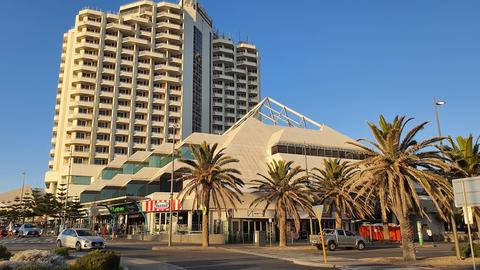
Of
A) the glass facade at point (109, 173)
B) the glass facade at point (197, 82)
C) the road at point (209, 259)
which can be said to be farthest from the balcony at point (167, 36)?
the road at point (209, 259)

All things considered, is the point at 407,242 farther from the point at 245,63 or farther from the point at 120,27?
the point at 245,63

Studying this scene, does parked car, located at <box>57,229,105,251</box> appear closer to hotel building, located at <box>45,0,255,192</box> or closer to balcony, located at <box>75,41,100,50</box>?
hotel building, located at <box>45,0,255,192</box>

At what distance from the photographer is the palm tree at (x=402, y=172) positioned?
942 inches

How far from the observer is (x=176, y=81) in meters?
109

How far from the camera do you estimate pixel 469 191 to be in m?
14.6

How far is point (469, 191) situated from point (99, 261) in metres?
13.2

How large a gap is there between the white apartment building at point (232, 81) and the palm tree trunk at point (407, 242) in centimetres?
9729

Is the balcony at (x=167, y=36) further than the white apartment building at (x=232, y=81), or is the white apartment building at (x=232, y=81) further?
the white apartment building at (x=232, y=81)

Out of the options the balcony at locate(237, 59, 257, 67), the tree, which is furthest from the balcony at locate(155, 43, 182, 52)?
the tree

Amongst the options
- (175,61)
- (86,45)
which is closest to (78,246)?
(86,45)

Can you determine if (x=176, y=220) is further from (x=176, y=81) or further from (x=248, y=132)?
(x=176, y=81)

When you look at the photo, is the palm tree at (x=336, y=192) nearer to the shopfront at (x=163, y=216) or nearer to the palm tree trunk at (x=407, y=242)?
the shopfront at (x=163, y=216)

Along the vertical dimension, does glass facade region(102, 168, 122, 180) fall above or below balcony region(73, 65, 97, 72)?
below

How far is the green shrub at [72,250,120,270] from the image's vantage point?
45.8ft
